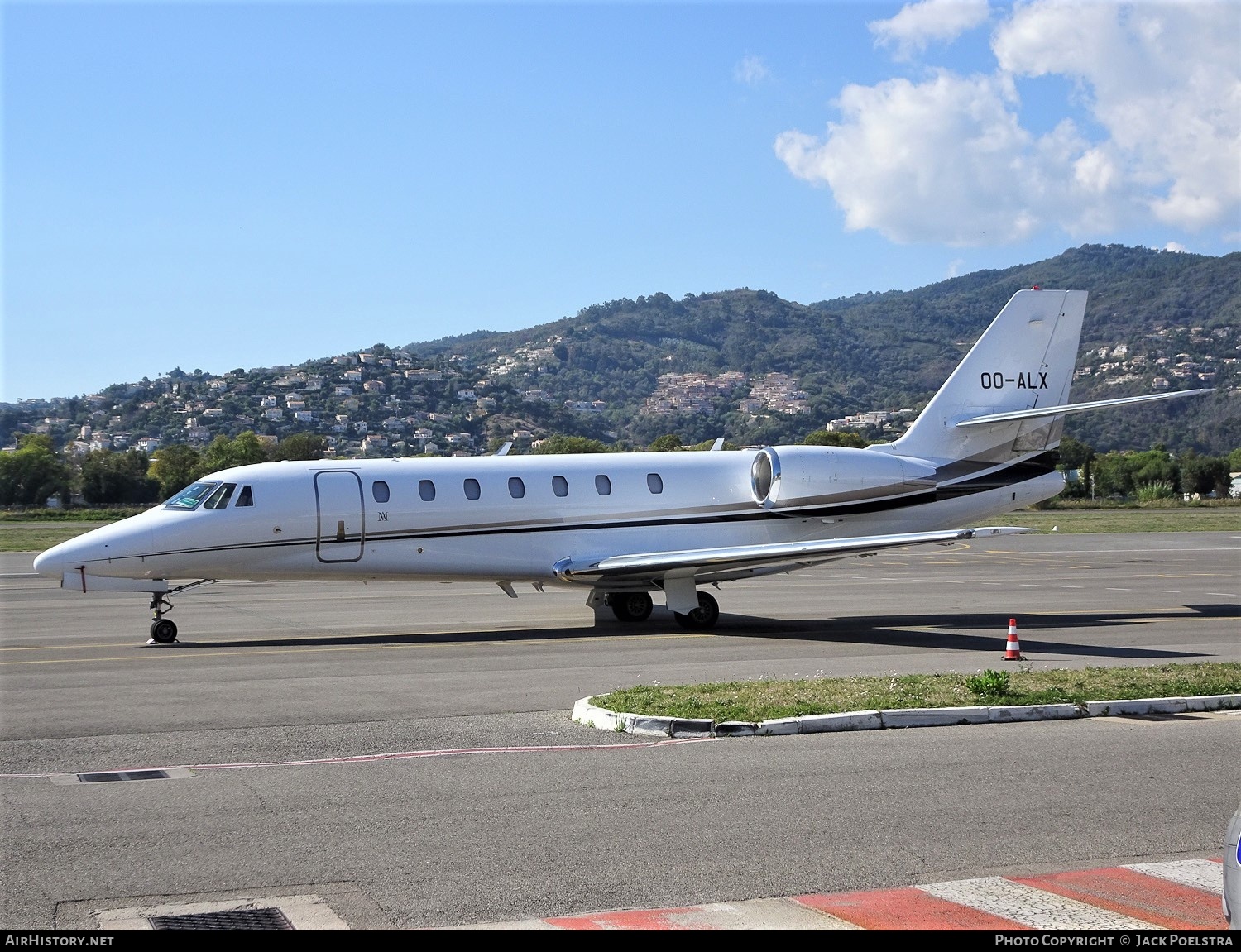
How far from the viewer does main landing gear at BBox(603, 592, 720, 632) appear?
72.3 feet

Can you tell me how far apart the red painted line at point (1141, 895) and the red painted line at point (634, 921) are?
198cm

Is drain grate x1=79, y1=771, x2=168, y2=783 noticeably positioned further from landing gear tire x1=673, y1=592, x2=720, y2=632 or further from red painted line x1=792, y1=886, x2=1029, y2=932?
landing gear tire x1=673, y1=592, x2=720, y2=632

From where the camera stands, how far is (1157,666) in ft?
48.9

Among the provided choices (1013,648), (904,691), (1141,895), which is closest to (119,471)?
(1013,648)

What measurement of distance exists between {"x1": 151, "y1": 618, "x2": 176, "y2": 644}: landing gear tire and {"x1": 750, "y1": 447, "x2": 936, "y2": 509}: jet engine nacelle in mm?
10393

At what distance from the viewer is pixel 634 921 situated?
6309mm

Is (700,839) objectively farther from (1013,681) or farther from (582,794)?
(1013,681)

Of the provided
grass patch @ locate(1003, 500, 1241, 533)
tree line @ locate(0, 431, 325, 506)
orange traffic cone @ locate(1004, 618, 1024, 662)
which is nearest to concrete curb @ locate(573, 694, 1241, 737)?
orange traffic cone @ locate(1004, 618, 1024, 662)

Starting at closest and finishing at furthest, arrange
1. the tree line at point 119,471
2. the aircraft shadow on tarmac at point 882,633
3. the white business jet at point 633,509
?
the aircraft shadow on tarmac at point 882,633 → the white business jet at point 633,509 → the tree line at point 119,471

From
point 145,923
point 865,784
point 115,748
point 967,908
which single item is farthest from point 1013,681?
point 145,923

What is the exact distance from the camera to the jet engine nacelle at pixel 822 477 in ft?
77.2

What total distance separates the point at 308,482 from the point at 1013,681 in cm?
1214

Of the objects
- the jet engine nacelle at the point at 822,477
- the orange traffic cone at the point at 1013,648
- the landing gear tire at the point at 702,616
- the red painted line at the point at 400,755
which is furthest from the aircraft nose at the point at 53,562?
the orange traffic cone at the point at 1013,648

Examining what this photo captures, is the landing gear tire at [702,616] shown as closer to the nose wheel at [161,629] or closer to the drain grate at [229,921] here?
the nose wheel at [161,629]
